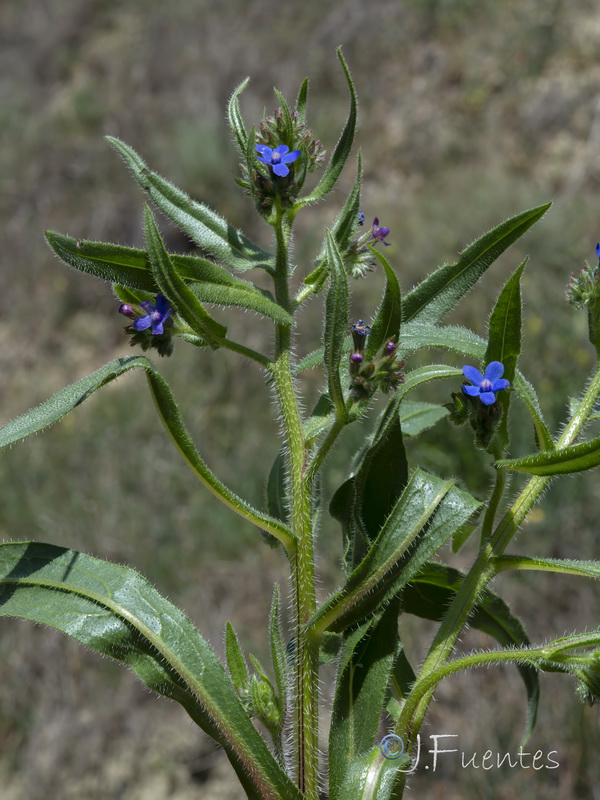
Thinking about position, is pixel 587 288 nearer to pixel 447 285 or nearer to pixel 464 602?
pixel 447 285

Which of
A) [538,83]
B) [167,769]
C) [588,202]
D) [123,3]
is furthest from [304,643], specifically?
[123,3]

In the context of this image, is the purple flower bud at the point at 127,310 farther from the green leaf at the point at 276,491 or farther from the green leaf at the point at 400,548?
the green leaf at the point at 400,548

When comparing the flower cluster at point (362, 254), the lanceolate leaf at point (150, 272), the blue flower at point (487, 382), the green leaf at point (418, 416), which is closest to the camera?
the blue flower at point (487, 382)

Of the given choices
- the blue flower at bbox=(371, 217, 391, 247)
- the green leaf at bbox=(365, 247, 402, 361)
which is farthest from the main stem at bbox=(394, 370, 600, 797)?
the blue flower at bbox=(371, 217, 391, 247)

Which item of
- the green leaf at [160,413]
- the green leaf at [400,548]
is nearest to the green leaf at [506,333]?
the green leaf at [400,548]

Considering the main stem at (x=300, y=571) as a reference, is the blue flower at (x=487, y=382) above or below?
above

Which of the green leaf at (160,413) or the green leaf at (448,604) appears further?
the green leaf at (448,604)

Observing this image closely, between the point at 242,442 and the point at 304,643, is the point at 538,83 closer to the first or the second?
the point at 242,442
